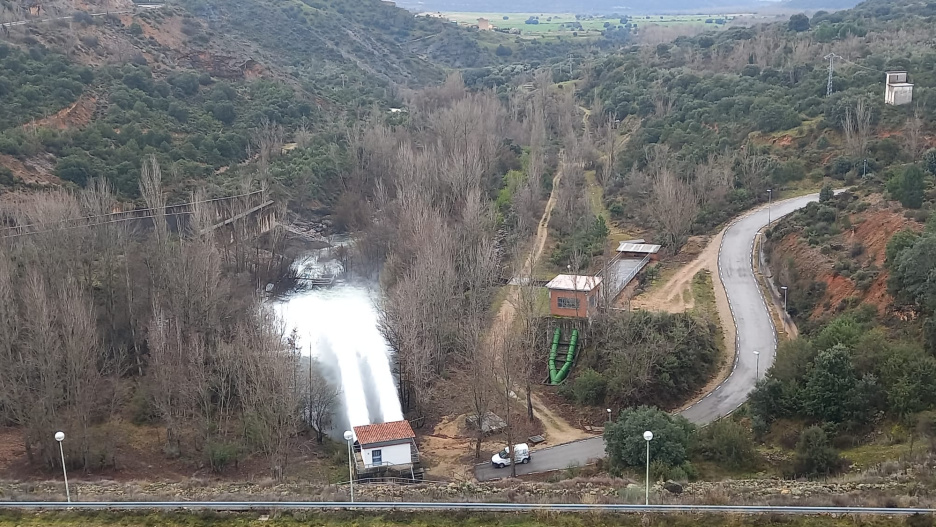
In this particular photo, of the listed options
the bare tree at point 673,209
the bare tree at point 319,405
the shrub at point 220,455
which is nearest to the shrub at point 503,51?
the bare tree at point 673,209

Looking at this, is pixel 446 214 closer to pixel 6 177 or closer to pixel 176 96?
pixel 6 177

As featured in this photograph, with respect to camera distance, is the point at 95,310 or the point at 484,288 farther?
the point at 484,288

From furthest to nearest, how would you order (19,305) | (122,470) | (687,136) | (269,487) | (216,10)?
(216,10) < (687,136) < (19,305) < (122,470) < (269,487)

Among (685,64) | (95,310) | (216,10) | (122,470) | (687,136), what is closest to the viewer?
(122,470)

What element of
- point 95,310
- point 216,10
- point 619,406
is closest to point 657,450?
point 619,406

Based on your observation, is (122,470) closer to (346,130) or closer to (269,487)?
(269,487)

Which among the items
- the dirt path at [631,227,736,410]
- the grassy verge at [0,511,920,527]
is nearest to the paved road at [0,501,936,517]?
the grassy verge at [0,511,920,527]

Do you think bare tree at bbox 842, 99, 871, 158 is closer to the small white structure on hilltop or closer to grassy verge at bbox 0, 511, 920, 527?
the small white structure on hilltop

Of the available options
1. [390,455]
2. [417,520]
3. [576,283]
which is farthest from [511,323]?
[417,520]
